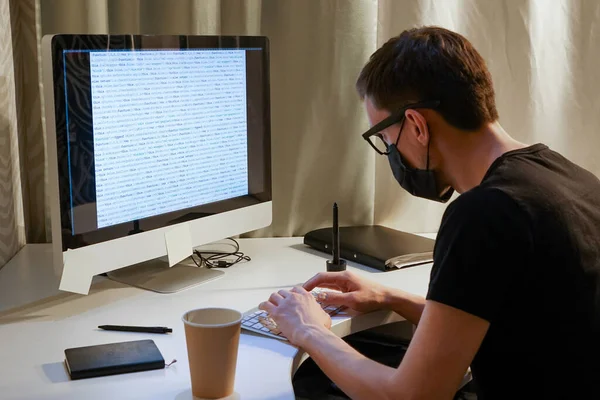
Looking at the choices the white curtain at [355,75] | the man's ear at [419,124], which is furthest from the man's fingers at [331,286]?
the white curtain at [355,75]

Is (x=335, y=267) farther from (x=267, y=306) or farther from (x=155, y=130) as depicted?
(x=155, y=130)

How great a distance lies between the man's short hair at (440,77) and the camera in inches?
49.4

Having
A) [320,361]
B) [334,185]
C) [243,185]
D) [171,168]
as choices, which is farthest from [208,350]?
[334,185]

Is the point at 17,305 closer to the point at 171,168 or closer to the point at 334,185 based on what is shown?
the point at 171,168

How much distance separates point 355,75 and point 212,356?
1104mm

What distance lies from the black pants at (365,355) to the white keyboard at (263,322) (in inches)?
7.5

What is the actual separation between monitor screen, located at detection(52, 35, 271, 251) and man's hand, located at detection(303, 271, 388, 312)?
32 cm

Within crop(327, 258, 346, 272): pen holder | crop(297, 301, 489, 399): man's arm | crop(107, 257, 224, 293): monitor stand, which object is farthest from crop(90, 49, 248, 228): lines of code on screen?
crop(297, 301, 489, 399): man's arm

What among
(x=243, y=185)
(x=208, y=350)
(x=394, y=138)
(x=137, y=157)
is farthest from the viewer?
(x=243, y=185)

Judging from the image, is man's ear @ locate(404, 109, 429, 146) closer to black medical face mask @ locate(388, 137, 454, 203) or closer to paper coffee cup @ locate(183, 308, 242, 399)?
black medical face mask @ locate(388, 137, 454, 203)

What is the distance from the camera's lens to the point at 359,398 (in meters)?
1.16

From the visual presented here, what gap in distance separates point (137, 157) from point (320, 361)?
21.5 inches

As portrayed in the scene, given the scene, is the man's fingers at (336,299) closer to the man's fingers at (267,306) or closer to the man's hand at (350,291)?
the man's hand at (350,291)

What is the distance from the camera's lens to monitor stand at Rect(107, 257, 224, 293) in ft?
5.26
